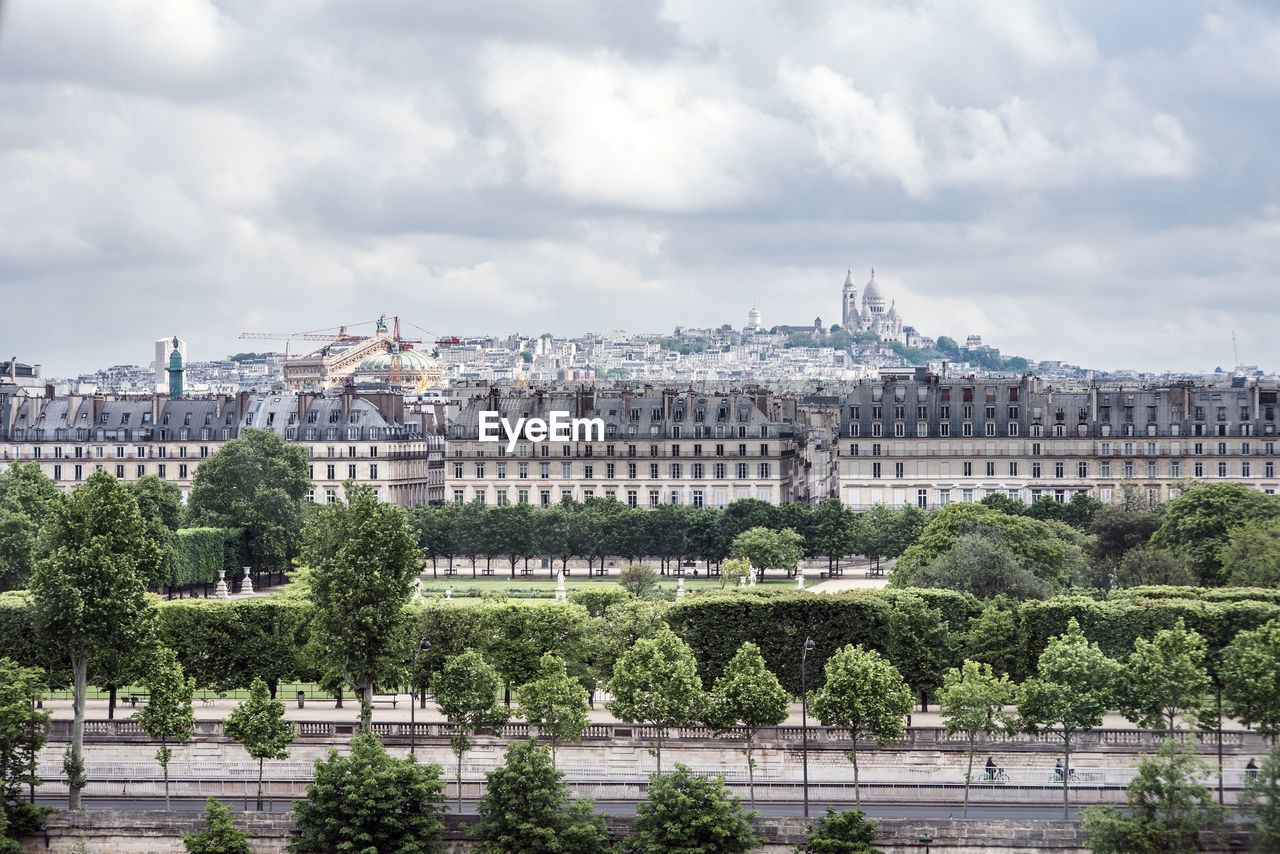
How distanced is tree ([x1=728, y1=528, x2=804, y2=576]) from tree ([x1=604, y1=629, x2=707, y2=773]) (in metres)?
45.0

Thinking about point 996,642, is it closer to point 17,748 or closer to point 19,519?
point 17,748

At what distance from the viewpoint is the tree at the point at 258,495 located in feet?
332

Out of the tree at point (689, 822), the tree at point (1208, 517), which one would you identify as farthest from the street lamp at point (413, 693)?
the tree at point (1208, 517)

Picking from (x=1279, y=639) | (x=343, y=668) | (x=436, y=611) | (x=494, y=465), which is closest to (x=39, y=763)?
(x=343, y=668)

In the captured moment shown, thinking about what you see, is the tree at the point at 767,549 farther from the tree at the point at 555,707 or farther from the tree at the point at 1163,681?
the tree at the point at 1163,681

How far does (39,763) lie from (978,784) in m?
25.4

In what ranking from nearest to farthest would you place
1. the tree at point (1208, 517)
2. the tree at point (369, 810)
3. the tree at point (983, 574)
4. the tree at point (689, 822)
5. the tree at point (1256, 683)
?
1. the tree at point (689, 822)
2. the tree at point (369, 810)
3. the tree at point (1256, 683)
4. the tree at point (983, 574)
5. the tree at point (1208, 517)

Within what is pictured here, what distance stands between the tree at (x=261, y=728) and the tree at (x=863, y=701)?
14.3 m

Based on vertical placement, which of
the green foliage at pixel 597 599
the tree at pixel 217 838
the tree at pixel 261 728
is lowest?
the tree at pixel 217 838

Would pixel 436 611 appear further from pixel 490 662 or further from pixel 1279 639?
pixel 1279 639

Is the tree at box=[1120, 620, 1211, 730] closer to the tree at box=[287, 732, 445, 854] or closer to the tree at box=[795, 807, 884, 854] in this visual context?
the tree at box=[795, 807, 884, 854]

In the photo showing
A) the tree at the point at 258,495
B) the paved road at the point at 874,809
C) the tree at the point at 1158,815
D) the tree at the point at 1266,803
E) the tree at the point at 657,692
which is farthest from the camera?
the tree at the point at 258,495

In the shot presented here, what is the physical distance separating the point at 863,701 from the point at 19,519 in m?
42.9

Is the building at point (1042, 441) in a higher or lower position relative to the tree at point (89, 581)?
higher
